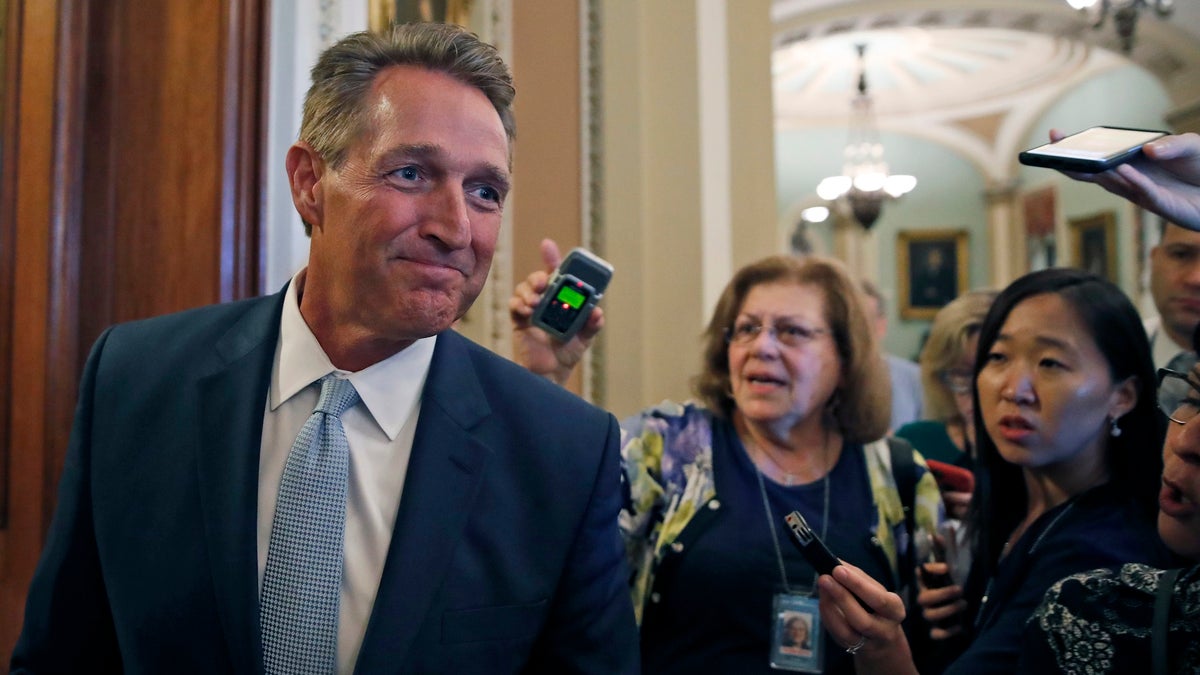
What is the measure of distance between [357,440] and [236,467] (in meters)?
0.19

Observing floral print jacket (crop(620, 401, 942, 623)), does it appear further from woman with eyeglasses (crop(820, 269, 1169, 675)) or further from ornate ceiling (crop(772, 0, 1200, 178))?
ornate ceiling (crop(772, 0, 1200, 178))

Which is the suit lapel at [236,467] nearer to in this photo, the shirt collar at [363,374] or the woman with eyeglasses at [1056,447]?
the shirt collar at [363,374]

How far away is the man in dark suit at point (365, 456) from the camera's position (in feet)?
4.49

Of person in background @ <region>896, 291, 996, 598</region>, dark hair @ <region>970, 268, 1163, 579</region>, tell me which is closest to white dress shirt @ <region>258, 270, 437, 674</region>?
dark hair @ <region>970, 268, 1163, 579</region>

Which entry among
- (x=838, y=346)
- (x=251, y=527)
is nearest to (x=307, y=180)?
(x=251, y=527)

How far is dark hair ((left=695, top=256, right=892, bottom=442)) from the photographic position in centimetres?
247

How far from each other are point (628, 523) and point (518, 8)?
6.18ft

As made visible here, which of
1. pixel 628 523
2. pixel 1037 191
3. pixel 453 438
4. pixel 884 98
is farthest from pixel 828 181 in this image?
pixel 453 438

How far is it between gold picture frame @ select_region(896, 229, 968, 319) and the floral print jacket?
518 inches

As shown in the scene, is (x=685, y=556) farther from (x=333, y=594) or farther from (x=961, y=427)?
(x=961, y=427)

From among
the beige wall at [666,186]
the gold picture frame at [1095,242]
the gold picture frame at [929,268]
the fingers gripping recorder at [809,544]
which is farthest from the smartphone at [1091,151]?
the gold picture frame at [929,268]

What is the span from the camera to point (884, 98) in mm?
13633

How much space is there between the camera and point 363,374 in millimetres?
1518

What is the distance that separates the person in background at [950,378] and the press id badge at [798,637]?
3.97ft
